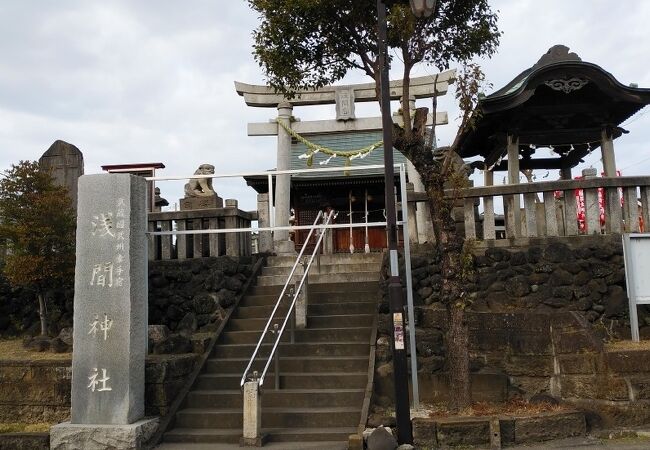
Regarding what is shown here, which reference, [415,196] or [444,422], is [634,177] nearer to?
[415,196]

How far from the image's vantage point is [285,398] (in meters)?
8.09

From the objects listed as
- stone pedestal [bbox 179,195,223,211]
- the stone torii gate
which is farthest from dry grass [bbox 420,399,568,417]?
the stone torii gate

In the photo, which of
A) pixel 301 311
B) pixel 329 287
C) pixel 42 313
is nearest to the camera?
pixel 301 311

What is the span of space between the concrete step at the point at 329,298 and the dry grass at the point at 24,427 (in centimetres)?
364

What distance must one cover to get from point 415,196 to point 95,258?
534cm

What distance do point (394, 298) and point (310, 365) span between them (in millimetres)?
2352

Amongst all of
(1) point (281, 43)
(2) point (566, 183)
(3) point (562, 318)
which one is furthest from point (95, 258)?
(2) point (566, 183)

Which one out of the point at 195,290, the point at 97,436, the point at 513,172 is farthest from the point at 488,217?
the point at 97,436

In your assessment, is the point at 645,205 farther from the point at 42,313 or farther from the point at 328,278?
the point at 42,313

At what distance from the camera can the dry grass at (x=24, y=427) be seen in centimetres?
786

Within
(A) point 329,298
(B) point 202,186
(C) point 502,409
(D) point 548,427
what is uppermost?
(B) point 202,186

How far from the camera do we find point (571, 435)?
23.0 feet

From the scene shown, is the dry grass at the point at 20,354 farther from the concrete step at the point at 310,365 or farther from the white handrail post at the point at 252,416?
the white handrail post at the point at 252,416

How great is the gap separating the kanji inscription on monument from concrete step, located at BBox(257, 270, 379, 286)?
10.4ft
